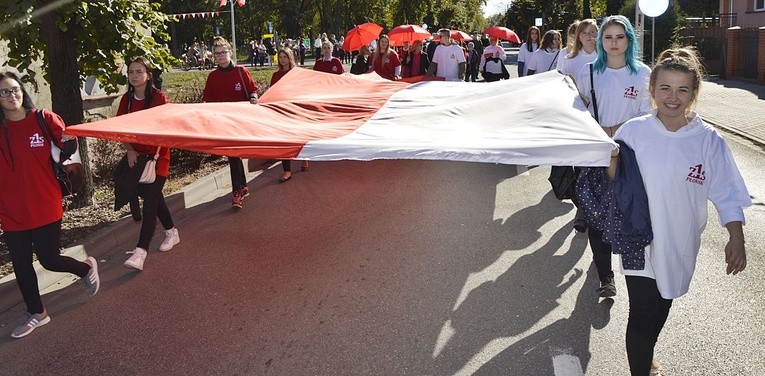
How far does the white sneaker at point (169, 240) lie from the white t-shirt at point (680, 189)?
4.55m

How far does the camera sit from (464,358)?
4086mm

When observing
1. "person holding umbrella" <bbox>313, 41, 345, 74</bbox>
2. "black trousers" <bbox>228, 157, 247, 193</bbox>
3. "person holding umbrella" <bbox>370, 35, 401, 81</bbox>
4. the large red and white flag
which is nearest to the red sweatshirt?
the large red and white flag

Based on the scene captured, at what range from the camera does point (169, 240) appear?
657 centimetres

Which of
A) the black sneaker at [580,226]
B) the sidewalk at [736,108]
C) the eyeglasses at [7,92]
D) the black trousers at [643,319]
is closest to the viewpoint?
the black trousers at [643,319]

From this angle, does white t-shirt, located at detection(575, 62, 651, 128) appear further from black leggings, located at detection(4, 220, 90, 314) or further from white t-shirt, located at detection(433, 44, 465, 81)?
white t-shirt, located at detection(433, 44, 465, 81)

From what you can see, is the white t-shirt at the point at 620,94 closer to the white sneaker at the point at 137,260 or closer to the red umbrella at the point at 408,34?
the white sneaker at the point at 137,260

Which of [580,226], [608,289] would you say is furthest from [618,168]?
[580,226]

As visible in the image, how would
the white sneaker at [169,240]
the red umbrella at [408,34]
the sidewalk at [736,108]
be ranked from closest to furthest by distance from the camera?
1. the white sneaker at [169,240]
2. the sidewalk at [736,108]
3. the red umbrella at [408,34]

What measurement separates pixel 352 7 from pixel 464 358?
54.4 metres

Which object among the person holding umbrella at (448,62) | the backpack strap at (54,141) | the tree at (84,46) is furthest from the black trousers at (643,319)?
the person holding umbrella at (448,62)

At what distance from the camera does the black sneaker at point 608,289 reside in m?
4.86

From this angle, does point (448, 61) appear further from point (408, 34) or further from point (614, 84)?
point (408, 34)

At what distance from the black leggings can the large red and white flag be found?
2.43 feet

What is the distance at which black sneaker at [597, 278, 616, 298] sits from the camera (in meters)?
4.86
